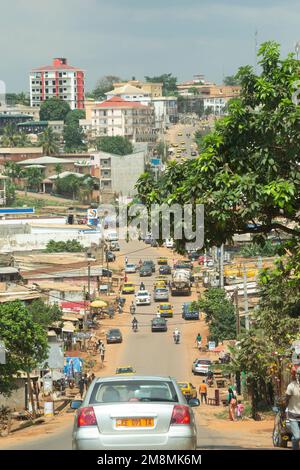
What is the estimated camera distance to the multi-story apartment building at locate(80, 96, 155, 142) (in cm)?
18075

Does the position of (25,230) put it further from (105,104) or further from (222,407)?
(105,104)

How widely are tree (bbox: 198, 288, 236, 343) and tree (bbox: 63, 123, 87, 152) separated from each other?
124667mm

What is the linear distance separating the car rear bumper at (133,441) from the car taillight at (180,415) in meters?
0.08

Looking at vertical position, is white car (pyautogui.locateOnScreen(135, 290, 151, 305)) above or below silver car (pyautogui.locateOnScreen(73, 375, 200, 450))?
below

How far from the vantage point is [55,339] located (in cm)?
4825

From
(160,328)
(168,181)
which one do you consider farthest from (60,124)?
(168,181)

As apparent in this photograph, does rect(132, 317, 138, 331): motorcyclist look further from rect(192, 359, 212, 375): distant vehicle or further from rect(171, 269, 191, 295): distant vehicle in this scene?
rect(192, 359, 212, 375): distant vehicle

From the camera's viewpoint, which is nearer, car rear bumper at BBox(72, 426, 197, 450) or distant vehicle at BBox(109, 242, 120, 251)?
car rear bumper at BBox(72, 426, 197, 450)

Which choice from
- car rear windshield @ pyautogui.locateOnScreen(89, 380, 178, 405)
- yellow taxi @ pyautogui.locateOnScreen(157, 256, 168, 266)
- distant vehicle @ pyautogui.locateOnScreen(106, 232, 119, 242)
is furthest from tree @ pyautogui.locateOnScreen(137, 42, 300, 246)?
distant vehicle @ pyautogui.locateOnScreen(106, 232, 119, 242)

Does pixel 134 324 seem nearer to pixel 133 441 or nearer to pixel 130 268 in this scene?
pixel 130 268

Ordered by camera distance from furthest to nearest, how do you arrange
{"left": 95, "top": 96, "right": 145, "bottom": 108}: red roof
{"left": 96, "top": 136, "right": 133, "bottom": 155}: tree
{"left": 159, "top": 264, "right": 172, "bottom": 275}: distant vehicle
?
{"left": 95, "top": 96, "right": 145, "bottom": 108}: red roof
{"left": 96, "top": 136, "right": 133, "bottom": 155}: tree
{"left": 159, "top": 264, "right": 172, "bottom": 275}: distant vehicle

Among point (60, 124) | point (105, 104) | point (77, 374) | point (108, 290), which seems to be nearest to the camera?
point (77, 374)

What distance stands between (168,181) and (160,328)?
4520cm

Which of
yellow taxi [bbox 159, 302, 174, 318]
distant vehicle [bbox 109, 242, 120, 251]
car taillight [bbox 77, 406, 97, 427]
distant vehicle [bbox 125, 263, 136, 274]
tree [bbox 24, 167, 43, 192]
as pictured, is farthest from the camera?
tree [bbox 24, 167, 43, 192]
